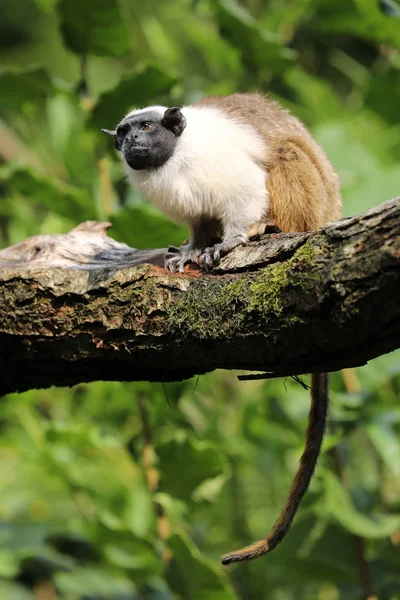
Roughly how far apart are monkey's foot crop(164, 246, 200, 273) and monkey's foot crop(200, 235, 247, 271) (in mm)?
117

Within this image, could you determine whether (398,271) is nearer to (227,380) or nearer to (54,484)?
(54,484)

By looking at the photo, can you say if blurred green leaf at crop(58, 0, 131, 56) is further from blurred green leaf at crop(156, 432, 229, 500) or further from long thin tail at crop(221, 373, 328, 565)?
long thin tail at crop(221, 373, 328, 565)

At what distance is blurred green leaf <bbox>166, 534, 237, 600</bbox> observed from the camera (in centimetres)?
383

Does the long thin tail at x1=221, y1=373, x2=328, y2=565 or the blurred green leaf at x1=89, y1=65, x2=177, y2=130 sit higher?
the blurred green leaf at x1=89, y1=65, x2=177, y2=130

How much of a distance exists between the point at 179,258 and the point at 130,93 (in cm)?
137

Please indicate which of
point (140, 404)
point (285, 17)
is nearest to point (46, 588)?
point (140, 404)

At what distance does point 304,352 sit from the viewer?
89.7 inches

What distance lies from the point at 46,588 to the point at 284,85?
3969mm

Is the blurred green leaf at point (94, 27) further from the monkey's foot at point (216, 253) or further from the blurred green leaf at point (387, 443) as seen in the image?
the blurred green leaf at point (387, 443)

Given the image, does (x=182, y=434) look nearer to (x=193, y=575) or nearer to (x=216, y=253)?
(x=193, y=575)

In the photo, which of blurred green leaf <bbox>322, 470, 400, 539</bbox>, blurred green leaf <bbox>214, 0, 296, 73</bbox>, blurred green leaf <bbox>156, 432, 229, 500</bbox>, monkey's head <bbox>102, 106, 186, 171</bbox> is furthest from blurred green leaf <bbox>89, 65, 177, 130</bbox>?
blurred green leaf <bbox>322, 470, 400, 539</bbox>

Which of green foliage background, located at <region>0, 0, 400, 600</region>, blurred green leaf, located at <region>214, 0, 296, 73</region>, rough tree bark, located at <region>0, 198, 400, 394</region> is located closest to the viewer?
rough tree bark, located at <region>0, 198, 400, 394</region>

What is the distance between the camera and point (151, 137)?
12.0ft

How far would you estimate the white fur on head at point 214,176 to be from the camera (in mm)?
3541
